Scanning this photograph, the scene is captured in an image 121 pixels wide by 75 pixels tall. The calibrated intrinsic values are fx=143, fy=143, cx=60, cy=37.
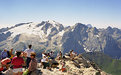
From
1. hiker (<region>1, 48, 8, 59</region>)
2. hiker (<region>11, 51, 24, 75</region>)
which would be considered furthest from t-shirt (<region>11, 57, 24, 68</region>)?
hiker (<region>1, 48, 8, 59</region>)

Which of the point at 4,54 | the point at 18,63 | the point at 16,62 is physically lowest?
the point at 18,63

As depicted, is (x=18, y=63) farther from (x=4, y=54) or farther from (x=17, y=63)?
(x=4, y=54)

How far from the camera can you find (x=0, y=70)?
650 inches

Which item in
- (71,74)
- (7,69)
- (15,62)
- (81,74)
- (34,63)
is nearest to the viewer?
(15,62)

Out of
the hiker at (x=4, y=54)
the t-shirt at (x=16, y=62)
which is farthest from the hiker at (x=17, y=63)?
the hiker at (x=4, y=54)

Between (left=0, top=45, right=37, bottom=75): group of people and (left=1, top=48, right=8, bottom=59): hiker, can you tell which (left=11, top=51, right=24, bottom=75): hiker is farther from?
(left=1, top=48, right=8, bottom=59): hiker

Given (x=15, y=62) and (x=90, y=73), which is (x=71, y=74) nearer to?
(x=90, y=73)

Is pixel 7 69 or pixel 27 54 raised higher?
pixel 27 54

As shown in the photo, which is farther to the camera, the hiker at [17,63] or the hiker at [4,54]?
the hiker at [4,54]

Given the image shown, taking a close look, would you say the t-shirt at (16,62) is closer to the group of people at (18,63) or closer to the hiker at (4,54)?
the group of people at (18,63)

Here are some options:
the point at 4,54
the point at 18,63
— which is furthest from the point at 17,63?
the point at 4,54

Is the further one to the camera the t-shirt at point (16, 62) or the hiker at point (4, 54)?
the hiker at point (4, 54)

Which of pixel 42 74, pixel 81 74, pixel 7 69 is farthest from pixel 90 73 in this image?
pixel 7 69

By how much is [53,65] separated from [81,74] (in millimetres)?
5419
